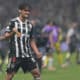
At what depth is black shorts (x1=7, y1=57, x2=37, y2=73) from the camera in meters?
12.0

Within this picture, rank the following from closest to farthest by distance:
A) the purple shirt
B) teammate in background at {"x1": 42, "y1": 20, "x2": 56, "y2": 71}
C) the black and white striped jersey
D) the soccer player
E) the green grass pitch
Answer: the soccer player < the black and white striped jersey < the green grass pitch < teammate in background at {"x1": 42, "y1": 20, "x2": 56, "y2": 71} < the purple shirt

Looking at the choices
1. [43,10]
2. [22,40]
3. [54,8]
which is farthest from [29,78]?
[54,8]

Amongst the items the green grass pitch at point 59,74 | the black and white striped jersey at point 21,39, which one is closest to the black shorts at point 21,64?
the black and white striped jersey at point 21,39

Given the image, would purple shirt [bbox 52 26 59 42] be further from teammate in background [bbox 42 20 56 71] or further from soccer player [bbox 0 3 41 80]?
soccer player [bbox 0 3 41 80]

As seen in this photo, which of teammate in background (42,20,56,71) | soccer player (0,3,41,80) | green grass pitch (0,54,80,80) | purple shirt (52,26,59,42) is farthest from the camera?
purple shirt (52,26,59,42)

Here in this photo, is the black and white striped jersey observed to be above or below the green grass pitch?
above

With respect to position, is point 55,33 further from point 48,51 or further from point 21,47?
point 21,47

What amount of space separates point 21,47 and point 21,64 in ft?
1.18

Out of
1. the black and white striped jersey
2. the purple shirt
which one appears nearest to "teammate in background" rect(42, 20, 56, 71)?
the purple shirt

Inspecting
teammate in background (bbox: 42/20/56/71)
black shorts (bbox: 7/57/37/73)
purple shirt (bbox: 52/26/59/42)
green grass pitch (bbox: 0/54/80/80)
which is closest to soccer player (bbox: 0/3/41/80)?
black shorts (bbox: 7/57/37/73)

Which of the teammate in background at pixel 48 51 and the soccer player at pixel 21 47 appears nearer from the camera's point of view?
the soccer player at pixel 21 47

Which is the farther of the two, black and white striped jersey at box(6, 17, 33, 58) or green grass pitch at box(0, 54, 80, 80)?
green grass pitch at box(0, 54, 80, 80)

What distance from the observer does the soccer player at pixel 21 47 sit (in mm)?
11984

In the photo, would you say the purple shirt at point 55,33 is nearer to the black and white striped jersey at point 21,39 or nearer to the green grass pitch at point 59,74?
the green grass pitch at point 59,74
